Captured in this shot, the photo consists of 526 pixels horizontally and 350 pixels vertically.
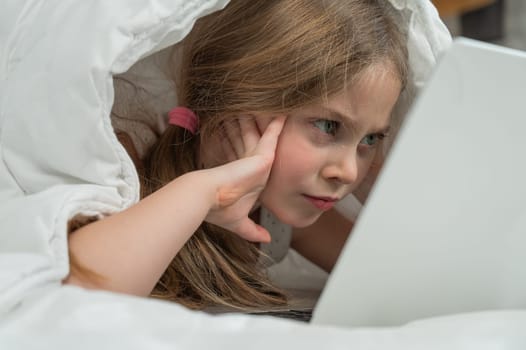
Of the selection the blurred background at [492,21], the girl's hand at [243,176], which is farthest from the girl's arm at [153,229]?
the blurred background at [492,21]

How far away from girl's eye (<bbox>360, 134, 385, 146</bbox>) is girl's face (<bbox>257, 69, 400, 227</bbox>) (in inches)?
0.6

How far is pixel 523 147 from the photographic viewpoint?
1.51ft

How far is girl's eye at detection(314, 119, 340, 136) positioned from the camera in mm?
692

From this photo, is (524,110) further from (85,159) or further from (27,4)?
(27,4)

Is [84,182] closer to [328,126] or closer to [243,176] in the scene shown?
[243,176]

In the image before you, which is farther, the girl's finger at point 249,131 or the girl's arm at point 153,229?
the girl's finger at point 249,131

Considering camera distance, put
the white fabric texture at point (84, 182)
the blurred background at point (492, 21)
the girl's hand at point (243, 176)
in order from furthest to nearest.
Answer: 1. the blurred background at point (492, 21)
2. the girl's hand at point (243, 176)
3. the white fabric texture at point (84, 182)

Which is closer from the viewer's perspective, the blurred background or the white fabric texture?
the white fabric texture

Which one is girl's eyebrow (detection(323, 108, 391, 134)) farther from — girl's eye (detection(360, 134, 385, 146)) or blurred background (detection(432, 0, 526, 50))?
blurred background (detection(432, 0, 526, 50))

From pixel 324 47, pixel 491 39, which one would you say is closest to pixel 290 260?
pixel 324 47

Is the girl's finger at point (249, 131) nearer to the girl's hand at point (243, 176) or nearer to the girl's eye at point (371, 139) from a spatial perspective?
the girl's hand at point (243, 176)

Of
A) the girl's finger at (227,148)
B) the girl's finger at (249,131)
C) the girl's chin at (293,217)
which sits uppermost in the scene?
the girl's finger at (249,131)

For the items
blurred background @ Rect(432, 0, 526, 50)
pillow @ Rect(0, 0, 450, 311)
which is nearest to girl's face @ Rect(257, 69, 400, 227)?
pillow @ Rect(0, 0, 450, 311)

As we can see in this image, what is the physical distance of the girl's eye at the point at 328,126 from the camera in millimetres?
692
